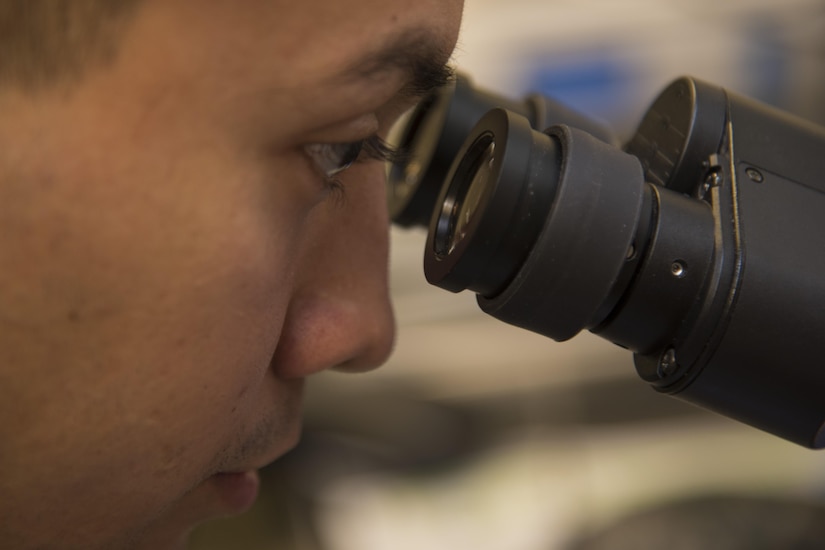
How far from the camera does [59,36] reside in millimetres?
453

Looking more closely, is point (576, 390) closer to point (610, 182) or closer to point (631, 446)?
point (631, 446)

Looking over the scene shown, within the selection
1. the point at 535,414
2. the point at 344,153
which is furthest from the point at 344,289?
the point at 535,414

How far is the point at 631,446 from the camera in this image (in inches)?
67.2

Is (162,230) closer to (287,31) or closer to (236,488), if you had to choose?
(287,31)

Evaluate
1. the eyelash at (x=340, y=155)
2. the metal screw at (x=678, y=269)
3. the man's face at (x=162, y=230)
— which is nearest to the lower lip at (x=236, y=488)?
the man's face at (x=162, y=230)

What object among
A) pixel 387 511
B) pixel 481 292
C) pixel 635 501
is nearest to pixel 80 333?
pixel 481 292

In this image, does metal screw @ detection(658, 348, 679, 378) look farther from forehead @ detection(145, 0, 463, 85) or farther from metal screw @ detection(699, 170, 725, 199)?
forehead @ detection(145, 0, 463, 85)

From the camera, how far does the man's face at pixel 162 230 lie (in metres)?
0.46

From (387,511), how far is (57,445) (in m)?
1.08

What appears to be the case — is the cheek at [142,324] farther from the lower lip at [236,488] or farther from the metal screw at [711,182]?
the metal screw at [711,182]

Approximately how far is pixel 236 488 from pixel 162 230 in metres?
0.25

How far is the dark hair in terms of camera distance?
451 millimetres

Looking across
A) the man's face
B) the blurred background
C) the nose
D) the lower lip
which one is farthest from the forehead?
the blurred background

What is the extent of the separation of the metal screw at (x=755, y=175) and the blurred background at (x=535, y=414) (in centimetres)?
73
